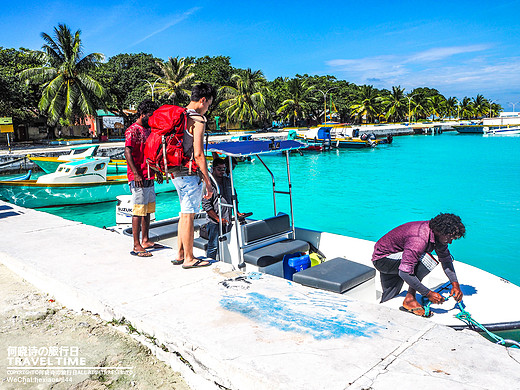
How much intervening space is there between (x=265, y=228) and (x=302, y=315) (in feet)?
7.90

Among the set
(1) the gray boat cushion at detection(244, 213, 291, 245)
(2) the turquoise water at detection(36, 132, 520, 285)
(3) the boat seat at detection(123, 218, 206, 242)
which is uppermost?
(1) the gray boat cushion at detection(244, 213, 291, 245)

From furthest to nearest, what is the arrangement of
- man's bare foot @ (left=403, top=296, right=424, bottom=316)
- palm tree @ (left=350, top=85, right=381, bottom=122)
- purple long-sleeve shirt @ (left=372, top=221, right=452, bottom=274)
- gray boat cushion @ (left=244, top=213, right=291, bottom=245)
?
palm tree @ (left=350, top=85, right=381, bottom=122), gray boat cushion @ (left=244, top=213, right=291, bottom=245), man's bare foot @ (left=403, top=296, right=424, bottom=316), purple long-sleeve shirt @ (left=372, top=221, right=452, bottom=274)

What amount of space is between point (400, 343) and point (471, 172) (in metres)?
30.2

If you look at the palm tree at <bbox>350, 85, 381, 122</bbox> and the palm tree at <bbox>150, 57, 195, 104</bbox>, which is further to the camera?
the palm tree at <bbox>350, 85, 381, 122</bbox>

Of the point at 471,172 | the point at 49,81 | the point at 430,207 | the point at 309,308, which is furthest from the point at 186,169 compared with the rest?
the point at 49,81

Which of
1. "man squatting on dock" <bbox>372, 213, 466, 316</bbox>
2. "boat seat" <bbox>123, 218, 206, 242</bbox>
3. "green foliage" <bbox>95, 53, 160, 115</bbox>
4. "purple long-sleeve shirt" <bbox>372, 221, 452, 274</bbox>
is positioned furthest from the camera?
"green foliage" <bbox>95, 53, 160, 115</bbox>

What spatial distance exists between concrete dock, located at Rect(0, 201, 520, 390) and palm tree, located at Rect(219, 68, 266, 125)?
48.3 meters

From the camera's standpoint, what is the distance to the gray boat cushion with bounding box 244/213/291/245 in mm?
5633

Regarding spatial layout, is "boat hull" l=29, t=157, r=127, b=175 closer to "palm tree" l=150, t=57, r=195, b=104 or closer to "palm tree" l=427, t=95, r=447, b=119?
"palm tree" l=150, t=57, r=195, b=104

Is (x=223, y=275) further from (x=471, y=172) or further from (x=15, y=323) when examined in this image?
(x=471, y=172)

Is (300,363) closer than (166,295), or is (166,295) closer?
(300,363)

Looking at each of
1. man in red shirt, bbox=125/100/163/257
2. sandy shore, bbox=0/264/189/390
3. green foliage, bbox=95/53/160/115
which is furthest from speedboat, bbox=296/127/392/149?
sandy shore, bbox=0/264/189/390

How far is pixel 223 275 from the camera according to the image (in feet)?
15.0

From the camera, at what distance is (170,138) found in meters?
4.43
